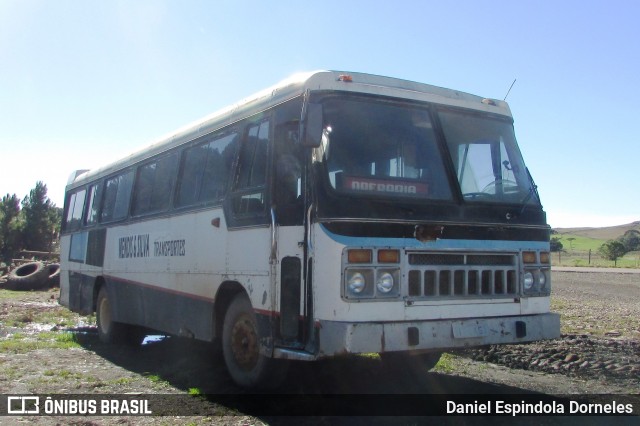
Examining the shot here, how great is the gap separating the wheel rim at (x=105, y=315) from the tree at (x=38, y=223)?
29959 mm

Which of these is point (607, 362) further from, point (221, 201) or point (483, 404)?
point (221, 201)

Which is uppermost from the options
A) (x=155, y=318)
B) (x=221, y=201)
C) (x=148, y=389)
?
(x=221, y=201)

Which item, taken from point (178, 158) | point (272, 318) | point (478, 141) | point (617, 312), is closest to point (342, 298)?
point (272, 318)

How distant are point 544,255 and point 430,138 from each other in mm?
1796

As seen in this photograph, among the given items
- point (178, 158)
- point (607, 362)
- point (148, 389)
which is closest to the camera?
point (148, 389)

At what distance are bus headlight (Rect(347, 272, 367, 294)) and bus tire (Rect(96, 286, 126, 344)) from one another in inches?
270

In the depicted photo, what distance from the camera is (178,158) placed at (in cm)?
920

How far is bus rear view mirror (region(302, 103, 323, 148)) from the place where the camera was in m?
5.96

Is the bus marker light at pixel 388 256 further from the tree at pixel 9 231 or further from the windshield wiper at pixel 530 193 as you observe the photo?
the tree at pixel 9 231

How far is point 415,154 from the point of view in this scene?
6656 millimetres

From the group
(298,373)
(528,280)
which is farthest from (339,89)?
(298,373)

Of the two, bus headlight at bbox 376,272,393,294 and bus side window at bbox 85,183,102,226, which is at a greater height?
bus side window at bbox 85,183,102,226

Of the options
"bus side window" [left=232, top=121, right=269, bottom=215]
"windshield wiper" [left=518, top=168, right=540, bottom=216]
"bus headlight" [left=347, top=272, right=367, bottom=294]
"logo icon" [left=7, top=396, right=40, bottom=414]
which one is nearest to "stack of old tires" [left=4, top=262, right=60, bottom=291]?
"logo icon" [left=7, top=396, right=40, bottom=414]

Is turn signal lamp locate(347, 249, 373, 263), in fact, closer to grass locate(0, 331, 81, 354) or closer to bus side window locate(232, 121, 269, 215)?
bus side window locate(232, 121, 269, 215)
